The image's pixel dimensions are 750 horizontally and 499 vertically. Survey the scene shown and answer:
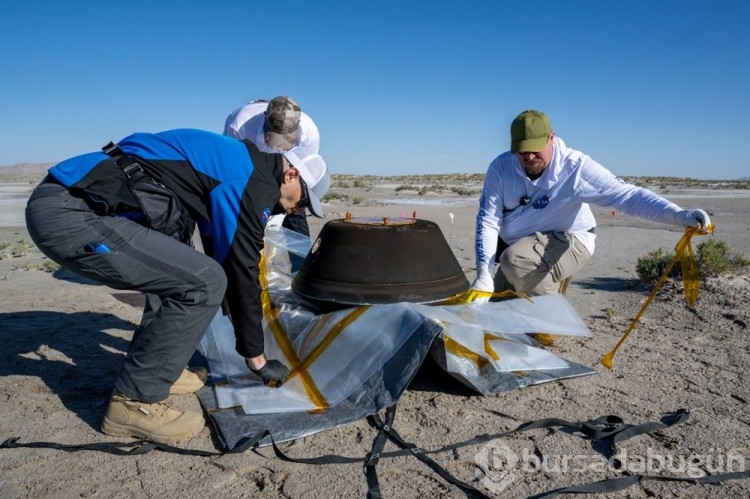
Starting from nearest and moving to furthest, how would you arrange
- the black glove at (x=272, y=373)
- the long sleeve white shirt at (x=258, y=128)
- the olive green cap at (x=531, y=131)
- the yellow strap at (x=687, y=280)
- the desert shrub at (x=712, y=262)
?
1. the black glove at (x=272, y=373)
2. the yellow strap at (x=687, y=280)
3. the olive green cap at (x=531, y=131)
4. the long sleeve white shirt at (x=258, y=128)
5. the desert shrub at (x=712, y=262)

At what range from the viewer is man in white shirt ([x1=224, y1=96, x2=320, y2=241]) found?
14.3 feet

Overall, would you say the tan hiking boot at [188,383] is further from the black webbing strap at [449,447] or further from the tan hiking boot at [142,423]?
the black webbing strap at [449,447]

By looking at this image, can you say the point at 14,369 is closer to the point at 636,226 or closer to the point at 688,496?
the point at 688,496

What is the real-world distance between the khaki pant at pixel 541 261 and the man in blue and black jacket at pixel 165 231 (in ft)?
6.69

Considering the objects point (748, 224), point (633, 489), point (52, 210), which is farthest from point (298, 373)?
point (748, 224)

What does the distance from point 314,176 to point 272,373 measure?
120 cm

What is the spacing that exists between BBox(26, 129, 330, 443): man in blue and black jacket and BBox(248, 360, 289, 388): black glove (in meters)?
0.21

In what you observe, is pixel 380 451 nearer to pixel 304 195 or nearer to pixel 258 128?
pixel 304 195

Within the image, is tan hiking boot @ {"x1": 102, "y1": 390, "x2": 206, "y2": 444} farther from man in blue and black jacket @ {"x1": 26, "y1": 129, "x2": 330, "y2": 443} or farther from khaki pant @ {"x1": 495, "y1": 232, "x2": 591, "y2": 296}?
khaki pant @ {"x1": 495, "y1": 232, "x2": 591, "y2": 296}

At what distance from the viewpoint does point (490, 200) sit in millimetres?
4555

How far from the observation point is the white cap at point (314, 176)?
3.11m

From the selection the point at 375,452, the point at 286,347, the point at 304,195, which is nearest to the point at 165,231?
the point at 304,195

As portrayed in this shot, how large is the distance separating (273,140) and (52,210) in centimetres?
203

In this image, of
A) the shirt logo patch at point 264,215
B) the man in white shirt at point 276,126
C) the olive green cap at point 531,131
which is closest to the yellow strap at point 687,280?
the olive green cap at point 531,131
